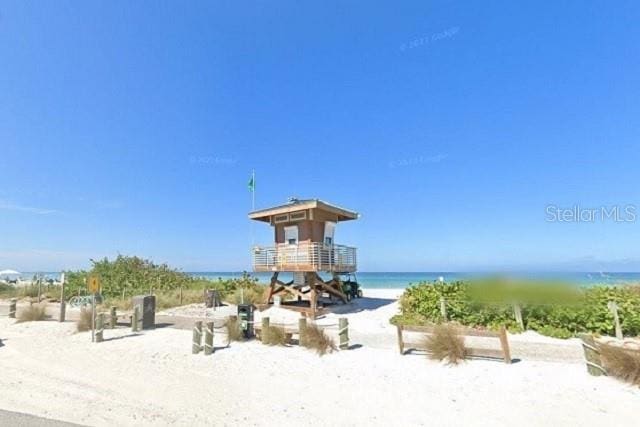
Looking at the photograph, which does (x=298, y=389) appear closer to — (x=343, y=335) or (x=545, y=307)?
(x=343, y=335)

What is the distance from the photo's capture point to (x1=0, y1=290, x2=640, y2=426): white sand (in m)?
5.90

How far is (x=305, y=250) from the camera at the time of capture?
1805 centimetres

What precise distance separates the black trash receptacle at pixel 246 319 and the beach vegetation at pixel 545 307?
639 cm

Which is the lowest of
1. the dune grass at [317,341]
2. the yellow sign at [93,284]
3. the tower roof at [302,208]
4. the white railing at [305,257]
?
the dune grass at [317,341]

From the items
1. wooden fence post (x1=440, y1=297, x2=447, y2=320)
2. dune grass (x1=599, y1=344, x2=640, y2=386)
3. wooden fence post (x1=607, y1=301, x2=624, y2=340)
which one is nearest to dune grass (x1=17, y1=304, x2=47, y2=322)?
wooden fence post (x1=440, y1=297, x2=447, y2=320)

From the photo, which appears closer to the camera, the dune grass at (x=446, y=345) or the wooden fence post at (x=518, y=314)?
the dune grass at (x=446, y=345)

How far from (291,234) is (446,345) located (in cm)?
1195

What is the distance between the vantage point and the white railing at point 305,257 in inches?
693

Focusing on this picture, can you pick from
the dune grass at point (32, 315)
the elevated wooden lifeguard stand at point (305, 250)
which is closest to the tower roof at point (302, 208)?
the elevated wooden lifeguard stand at point (305, 250)

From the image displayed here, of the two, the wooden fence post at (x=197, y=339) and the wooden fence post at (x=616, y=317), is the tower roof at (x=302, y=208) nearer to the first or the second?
the wooden fence post at (x=197, y=339)

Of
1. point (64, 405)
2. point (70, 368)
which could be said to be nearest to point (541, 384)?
point (64, 405)

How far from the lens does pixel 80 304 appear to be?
2227 cm

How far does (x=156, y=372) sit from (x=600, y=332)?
1344 centimetres

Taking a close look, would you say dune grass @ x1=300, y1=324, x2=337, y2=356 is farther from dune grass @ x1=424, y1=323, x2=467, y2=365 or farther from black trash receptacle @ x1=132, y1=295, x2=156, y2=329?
black trash receptacle @ x1=132, y1=295, x2=156, y2=329
